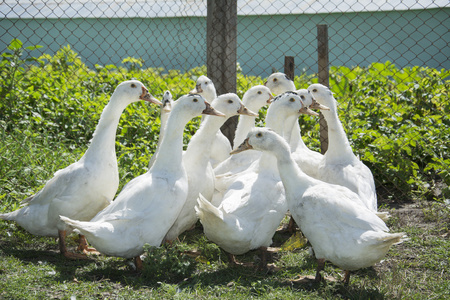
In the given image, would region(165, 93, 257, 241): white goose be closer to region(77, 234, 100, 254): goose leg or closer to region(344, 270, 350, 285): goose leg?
region(77, 234, 100, 254): goose leg

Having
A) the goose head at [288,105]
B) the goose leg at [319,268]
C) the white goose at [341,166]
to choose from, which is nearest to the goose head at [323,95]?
the white goose at [341,166]

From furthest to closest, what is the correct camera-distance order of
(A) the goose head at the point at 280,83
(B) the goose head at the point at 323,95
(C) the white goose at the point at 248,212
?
(A) the goose head at the point at 280,83, (B) the goose head at the point at 323,95, (C) the white goose at the point at 248,212

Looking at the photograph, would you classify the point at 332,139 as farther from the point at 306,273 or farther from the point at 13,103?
the point at 13,103

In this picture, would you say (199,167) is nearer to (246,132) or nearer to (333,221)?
(246,132)

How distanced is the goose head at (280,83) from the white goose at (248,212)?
5.39ft

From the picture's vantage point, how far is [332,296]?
13.5 feet

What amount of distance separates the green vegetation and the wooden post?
1.12 metres

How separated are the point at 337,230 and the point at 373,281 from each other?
1.99 feet

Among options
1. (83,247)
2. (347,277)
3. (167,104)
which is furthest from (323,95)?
(83,247)

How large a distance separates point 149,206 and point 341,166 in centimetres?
209

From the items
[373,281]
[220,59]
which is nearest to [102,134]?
[220,59]

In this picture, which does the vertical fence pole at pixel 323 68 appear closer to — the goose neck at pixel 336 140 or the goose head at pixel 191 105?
the goose neck at pixel 336 140

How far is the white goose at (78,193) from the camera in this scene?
491cm

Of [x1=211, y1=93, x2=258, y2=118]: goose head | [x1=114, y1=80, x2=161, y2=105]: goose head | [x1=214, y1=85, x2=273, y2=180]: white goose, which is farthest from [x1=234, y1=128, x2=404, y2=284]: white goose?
[x1=114, y1=80, x2=161, y2=105]: goose head
